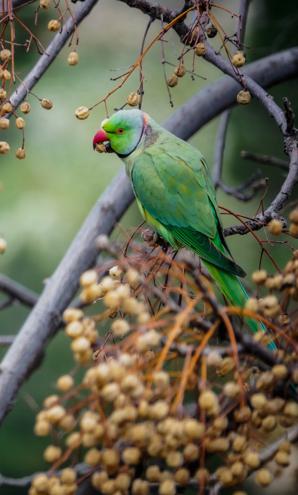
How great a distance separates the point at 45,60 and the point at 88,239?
0.82m

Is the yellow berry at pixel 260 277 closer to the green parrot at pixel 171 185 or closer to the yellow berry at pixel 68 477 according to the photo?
the yellow berry at pixel 68 477

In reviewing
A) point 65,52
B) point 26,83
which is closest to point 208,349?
point 26,83

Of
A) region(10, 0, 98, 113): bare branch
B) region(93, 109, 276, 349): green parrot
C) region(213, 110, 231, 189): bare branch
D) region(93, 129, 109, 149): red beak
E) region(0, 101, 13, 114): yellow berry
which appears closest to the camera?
region(0, 101, 13, 114): yellow berry

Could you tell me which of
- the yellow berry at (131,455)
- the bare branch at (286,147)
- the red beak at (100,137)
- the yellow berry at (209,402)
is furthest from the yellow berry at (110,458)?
the red beak at (100,137)

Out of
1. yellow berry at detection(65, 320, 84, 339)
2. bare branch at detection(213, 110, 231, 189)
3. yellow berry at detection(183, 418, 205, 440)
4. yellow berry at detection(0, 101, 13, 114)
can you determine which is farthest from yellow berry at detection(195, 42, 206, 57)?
bare branch at detection(213, 110, 231, 189)

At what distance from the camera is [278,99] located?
3.72m

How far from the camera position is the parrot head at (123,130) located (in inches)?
81.0

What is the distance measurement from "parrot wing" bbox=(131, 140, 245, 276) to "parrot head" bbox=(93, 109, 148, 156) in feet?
0.15

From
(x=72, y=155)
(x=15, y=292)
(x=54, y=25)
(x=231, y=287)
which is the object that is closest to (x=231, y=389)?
(x=231, y=287)

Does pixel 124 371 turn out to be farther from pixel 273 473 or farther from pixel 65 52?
pixel 65 52

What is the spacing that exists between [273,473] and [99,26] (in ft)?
11.4

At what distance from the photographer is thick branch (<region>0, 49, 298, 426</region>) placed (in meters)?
2.37

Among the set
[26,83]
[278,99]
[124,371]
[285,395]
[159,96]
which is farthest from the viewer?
[159,96]

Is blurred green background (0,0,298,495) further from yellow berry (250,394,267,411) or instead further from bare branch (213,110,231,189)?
yellow berry (250,394,267,411)
